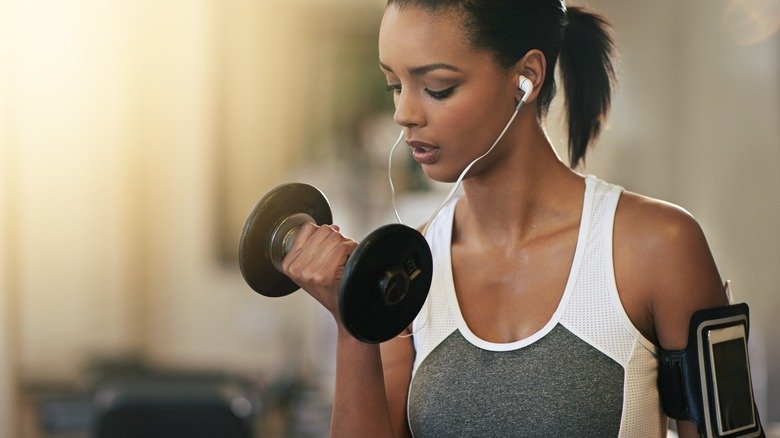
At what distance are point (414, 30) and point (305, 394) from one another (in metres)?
1.87

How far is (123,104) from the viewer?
2504mm

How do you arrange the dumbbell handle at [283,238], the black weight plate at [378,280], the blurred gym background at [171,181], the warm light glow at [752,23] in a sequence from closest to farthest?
the black weight plate at [378,280] → the dumbbell handle at [283,238] → the blurred gym background at [171,181] → the warm light glow at [752,23]

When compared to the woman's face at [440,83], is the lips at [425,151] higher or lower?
lower

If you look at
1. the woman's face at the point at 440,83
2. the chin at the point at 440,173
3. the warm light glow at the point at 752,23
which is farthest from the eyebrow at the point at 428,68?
the warm light glow at the point at 752,23

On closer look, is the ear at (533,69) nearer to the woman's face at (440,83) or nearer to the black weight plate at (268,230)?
the woman's face at (440,83)

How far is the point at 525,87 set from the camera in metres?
0.95

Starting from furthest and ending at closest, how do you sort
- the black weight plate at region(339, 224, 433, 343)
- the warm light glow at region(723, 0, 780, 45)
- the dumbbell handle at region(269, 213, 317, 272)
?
the warm light glow at region(723, 0, 780, 45) → the dumbbell handle at region(269, 213, 317, 272) → the black weight plate at region(339, 224, 433, 343)

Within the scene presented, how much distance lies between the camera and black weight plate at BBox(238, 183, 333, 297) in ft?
2.97

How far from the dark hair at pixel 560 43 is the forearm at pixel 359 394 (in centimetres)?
35

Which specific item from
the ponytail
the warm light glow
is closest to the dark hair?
the ponytail

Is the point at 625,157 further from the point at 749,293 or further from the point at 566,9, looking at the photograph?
the point at 566,9

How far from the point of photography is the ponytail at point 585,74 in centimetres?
106

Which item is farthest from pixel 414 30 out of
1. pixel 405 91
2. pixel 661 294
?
pixel 661 294

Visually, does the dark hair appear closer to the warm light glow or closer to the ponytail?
the ponytail
